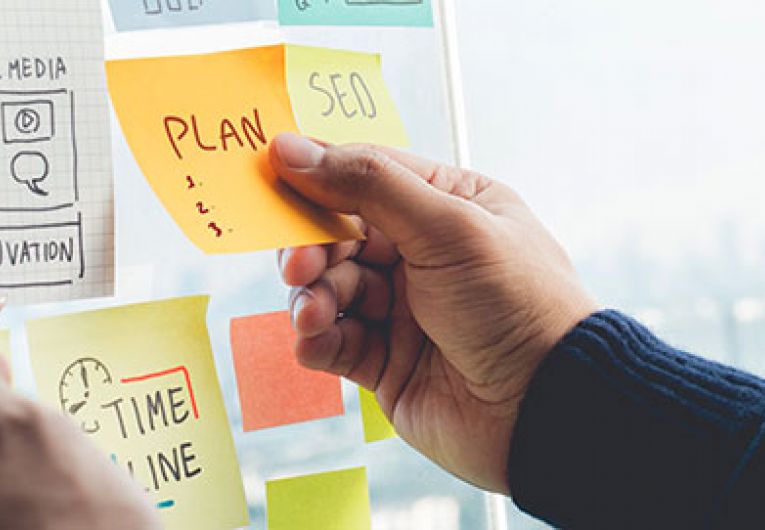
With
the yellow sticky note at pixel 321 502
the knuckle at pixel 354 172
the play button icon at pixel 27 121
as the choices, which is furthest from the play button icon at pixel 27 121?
the yellow sticky note at pixel 321 502

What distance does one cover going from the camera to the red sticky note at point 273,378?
813 millimetres

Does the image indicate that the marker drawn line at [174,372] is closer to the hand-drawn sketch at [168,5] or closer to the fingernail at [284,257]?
the fingernail at [284,257]

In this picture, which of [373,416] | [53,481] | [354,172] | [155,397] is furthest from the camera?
[373,416]

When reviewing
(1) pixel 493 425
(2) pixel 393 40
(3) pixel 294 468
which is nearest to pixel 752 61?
(2) pixel 393 40

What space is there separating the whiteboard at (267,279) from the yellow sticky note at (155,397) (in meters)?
0.02

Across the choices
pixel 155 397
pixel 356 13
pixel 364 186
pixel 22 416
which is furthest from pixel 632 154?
pixel 22 416

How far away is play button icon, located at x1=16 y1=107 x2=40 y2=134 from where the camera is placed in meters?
0.69

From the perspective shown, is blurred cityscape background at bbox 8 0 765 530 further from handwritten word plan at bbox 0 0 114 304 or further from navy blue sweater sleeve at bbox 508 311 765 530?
handwritten word plan at bbox 0 0 114 304

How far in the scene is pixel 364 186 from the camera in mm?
648

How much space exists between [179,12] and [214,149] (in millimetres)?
167

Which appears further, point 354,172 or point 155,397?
point 155,397

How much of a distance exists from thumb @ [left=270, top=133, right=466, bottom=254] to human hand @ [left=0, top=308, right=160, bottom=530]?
40cm

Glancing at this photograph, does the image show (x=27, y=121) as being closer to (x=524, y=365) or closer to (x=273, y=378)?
(x=273, y=378)

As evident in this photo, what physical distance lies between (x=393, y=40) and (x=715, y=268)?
434 mm
